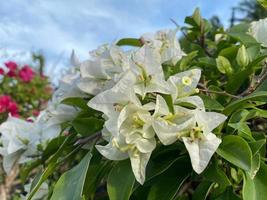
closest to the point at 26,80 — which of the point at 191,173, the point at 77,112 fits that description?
the point at 77,112

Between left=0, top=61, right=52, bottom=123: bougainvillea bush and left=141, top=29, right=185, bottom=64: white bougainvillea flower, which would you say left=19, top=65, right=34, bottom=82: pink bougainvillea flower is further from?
left=141, top=29, right=185, bottom=64: white bougainvillea flower

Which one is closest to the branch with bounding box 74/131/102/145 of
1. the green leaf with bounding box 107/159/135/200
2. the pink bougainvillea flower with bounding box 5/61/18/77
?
the green leaf with bounding box 107/159/135/200

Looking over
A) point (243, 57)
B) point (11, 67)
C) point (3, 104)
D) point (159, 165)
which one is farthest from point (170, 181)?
point (11, 67)

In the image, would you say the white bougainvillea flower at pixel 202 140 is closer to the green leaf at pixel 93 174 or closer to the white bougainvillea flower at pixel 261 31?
the green leaf at pixel 93 174

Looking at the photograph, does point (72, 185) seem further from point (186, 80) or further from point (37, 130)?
point (37, 130)

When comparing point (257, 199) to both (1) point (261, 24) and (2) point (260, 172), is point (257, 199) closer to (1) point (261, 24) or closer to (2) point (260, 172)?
(2) point (260, 172)

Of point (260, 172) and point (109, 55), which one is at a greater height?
point (109, 55)

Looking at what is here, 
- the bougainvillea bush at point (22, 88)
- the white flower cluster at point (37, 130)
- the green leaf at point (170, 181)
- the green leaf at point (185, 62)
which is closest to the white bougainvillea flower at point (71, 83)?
the white flower cluster at point (37, 130)
